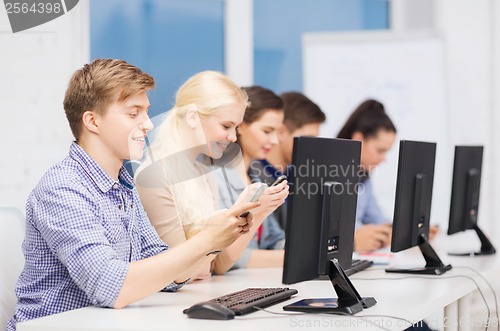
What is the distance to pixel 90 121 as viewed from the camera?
1926 millimetres

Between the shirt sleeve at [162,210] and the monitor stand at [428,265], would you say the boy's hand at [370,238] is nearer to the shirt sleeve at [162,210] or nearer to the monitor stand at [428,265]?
the monitor stand at [428,265]

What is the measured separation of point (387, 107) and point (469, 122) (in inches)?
23.5

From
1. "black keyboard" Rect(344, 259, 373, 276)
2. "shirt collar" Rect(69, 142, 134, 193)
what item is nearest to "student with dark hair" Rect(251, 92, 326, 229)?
"black keyboard" Rect(344, 259, 373, 276)

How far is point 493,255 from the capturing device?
3223 millimetres

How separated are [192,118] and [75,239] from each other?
30.3 inches

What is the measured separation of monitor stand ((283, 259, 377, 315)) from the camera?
5.89ft

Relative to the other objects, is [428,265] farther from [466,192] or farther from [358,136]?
[358,136]

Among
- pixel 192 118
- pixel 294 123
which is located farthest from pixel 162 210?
pixel 294 123

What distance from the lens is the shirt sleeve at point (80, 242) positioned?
5.74ft

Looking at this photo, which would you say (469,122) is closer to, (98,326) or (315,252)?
(315,252)

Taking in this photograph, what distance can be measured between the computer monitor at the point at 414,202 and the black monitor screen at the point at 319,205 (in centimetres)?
44

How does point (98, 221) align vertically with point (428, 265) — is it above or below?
above

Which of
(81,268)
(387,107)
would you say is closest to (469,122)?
(387,107)

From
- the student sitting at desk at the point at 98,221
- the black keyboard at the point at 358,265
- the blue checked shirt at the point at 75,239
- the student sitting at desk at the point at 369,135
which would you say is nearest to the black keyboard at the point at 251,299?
the student sitting at desk at the point at 98,221
